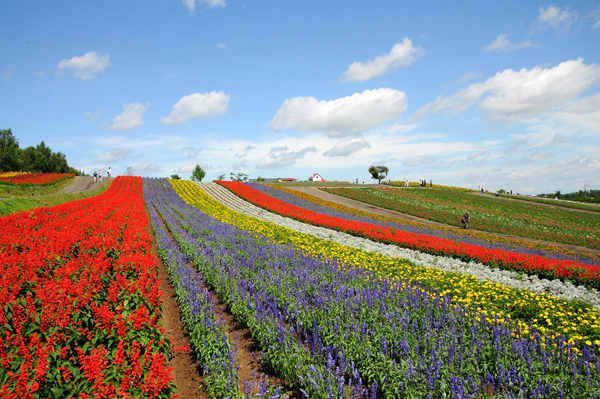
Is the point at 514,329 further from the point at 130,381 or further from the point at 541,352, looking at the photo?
the point at 130,381

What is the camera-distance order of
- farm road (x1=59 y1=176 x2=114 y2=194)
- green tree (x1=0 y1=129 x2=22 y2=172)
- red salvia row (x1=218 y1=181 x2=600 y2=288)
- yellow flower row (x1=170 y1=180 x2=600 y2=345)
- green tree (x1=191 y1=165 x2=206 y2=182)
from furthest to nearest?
green tree (x1=191 y1=165 x2=206 y2=182) < green tree (x1=0 y1=129 x2=22 y2=172) < farm road (x1=59 y1=176 x2=114 y2=194) < red salvia row (x1=218 y1=181 x2=600 y2=288) < yellow flower row (x1=170 y1=180 x2=600 y2=345)

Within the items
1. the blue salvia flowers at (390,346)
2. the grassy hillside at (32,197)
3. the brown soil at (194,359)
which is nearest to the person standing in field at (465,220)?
the blue salvia flowers at (390,346)

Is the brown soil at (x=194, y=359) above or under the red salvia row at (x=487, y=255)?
under

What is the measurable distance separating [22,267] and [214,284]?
15.5 feet

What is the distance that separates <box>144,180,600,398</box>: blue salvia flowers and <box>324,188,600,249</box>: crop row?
2686 centimetres

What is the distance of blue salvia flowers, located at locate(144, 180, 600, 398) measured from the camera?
4953 mm

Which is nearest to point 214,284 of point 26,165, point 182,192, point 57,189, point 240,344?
point 240,344

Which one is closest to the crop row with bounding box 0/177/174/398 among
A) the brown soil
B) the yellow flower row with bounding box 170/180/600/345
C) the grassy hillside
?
the brown soil

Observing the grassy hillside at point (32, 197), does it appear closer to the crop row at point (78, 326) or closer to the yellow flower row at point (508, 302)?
the crop row at point (78, 326)

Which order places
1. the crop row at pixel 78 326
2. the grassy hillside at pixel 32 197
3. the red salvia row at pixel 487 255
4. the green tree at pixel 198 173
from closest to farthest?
the crop row at pixel 78 326, the red salvia row at pixel 487 255, the grassy hillside at pixel 32 197, the green tree at pixel 198 173

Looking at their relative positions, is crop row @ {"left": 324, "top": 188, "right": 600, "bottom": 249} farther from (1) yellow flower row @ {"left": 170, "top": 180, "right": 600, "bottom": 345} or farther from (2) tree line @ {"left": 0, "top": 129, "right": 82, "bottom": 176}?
(2) tree line @ {"left": 0, "top": 129, "right": 82, "bottom": 176}

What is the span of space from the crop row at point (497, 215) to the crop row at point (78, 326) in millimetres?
32597

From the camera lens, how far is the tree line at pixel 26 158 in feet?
253

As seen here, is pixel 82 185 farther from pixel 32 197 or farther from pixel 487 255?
pixel 487 255
